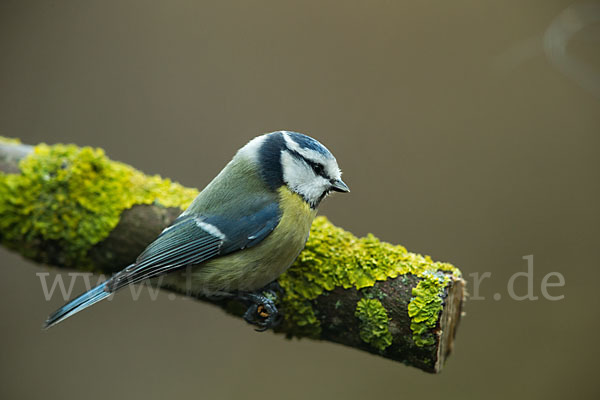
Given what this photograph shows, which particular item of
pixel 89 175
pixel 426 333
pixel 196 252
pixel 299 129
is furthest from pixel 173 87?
pixel 426 333

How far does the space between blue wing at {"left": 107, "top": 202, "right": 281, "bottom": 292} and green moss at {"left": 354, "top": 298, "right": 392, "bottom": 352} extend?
36 cm

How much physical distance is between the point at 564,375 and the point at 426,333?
1.93m

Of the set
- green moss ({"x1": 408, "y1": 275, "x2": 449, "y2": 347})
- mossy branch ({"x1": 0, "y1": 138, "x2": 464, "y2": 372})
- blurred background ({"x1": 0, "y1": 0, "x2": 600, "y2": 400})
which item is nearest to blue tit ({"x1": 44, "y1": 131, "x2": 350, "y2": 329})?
mossy branch ({"x1": 0, "y1": 138, "x2": 464, "y2": 372})

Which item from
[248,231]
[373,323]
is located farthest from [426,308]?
[248,231]

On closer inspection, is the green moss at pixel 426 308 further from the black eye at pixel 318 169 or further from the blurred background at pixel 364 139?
the blurred background at pixel 364 139

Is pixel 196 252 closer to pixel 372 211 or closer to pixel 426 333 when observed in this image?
pixel 426 333

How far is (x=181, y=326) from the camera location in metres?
3.02

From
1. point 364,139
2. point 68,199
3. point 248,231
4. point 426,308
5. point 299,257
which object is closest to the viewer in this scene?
point 426,308

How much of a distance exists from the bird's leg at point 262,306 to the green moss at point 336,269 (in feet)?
0.11

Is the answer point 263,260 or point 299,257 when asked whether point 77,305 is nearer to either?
point 263,260

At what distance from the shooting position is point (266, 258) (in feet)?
5.25

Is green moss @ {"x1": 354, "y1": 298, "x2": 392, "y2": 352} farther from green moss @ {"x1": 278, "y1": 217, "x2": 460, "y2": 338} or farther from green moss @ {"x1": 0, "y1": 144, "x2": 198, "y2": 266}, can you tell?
green moss @ {"x1": 0, "y1": 144, "x2": 198, "y2": 266}

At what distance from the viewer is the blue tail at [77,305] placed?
161 cm

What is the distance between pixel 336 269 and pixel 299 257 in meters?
0.16
